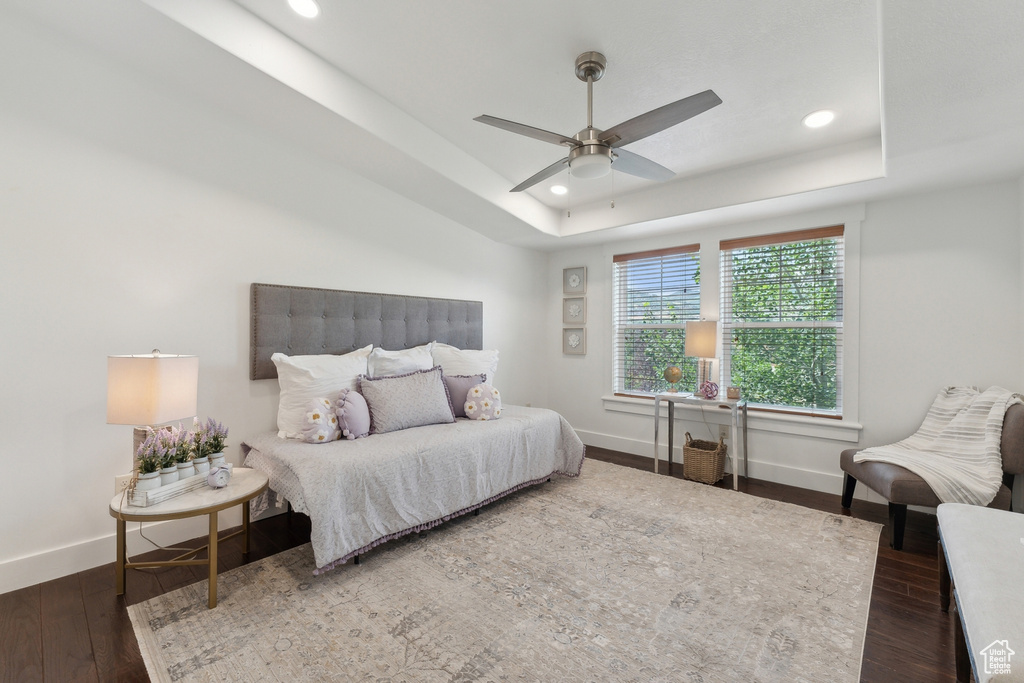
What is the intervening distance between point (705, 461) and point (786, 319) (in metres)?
1.35

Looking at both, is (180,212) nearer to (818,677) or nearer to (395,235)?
(395,235)

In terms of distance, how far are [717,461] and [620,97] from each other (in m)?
2.80

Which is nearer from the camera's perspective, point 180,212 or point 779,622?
point 779,622

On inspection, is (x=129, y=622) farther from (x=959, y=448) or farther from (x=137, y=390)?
(x=959, y=448)

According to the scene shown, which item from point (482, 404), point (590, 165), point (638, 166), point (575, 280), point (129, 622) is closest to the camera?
point (129, 622)

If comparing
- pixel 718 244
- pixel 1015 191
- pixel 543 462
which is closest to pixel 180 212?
pixel 543 462

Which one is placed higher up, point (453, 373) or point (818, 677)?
point (453, 373)

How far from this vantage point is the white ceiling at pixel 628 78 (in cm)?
180

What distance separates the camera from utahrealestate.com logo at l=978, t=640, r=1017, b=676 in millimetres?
986

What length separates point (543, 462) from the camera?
337 centimetres

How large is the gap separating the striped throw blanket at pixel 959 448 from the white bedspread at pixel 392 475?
229cm

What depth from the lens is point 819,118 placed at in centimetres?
260

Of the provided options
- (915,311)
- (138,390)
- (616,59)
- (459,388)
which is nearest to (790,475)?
(915,311)

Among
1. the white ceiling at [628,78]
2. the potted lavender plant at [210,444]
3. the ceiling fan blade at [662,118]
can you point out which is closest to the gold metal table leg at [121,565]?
the potted lavender plant at [210,444]
